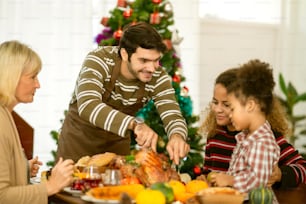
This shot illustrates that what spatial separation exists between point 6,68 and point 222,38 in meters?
3.94

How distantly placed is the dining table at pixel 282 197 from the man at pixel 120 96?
0.41m

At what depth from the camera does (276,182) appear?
255 cm

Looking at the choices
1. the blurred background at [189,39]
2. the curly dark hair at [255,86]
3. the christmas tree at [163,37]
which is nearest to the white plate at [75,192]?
the curly dark hair at [255,86]

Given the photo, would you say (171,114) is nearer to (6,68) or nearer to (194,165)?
(6,68)

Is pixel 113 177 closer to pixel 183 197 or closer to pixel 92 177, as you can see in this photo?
pixel 92 177

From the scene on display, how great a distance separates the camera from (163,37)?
4668mm

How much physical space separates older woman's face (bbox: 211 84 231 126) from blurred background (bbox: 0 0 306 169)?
2.53 metres

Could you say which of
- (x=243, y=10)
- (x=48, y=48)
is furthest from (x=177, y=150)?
(x=243, y=10)

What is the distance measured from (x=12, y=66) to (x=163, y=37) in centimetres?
251

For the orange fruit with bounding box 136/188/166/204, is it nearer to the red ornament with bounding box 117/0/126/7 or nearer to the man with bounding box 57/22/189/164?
the man with bounding box 57/22/189/164

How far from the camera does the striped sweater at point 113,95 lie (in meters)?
2.58

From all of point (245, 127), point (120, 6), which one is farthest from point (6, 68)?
point (120, 6)

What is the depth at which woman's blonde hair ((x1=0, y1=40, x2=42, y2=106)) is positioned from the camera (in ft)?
7.36

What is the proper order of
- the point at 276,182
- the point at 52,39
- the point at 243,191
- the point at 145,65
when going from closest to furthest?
1. the point at 243,191
2. the point at 276,182
3. the point at 145,65
4. the point at 52,39
